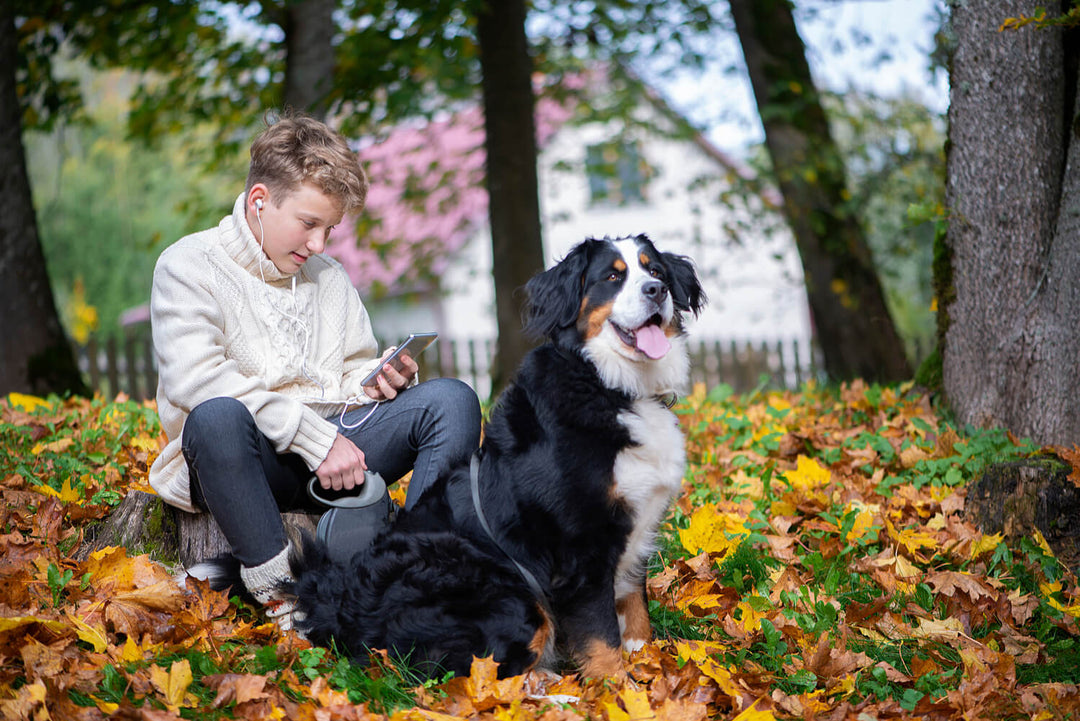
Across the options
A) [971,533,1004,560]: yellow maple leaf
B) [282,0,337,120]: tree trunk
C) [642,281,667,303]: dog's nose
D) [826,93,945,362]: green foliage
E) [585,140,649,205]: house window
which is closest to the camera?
[642,281,667,303]: dog's nose

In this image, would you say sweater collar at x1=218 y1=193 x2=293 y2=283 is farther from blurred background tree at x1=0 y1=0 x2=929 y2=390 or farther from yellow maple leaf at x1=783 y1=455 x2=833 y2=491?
blurred background tree at x1=0 y1=0 x2=929 y2=390

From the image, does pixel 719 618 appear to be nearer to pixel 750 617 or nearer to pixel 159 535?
pixel 750 617

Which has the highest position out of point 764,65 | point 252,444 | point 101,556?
point 764,65

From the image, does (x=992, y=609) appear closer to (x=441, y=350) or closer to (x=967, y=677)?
(x=967, y=677)

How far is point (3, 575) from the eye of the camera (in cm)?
280

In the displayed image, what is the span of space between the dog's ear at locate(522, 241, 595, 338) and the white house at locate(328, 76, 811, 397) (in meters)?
5.81

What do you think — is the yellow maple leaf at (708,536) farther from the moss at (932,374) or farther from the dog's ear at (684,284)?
the moss at (932,374)

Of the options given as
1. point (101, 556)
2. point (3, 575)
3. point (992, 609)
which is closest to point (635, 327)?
point (992, 609)

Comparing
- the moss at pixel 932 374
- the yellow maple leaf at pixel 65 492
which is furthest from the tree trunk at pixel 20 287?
the moss at pixel 932 374

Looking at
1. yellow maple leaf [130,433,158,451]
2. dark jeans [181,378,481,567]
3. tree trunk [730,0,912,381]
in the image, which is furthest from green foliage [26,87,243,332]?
dark jeans [181,378,481,567]

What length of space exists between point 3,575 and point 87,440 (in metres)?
1.80

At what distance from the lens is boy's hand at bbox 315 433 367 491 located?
2990mm

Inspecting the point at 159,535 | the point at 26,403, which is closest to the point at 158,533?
the point at 159,535

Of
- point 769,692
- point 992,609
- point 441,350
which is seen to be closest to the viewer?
point 769,692
